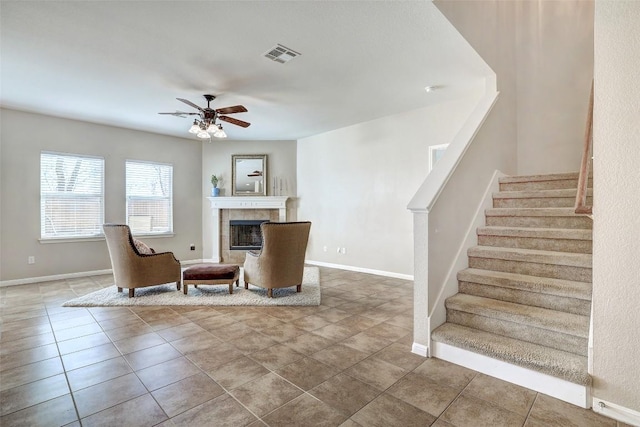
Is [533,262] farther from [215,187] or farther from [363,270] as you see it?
[215,187]

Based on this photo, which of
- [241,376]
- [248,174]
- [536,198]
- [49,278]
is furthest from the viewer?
[248,174]

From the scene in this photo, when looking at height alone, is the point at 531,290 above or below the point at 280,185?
below

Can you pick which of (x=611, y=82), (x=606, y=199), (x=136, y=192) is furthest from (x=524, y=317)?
(x=136, y=192)

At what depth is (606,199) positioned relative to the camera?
5.87 feet

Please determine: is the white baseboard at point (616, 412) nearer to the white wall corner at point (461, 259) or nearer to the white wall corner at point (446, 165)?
the white wall corner at point (461, 259)

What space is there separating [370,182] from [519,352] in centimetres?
394

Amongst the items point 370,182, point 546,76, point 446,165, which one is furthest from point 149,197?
point 546,76

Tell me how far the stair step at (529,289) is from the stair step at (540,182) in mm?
1330

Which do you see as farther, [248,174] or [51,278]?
[248,174]

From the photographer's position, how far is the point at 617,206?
175 cm

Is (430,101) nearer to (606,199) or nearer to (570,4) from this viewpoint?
(570,4)

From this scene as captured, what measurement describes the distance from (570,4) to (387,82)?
2.85 m

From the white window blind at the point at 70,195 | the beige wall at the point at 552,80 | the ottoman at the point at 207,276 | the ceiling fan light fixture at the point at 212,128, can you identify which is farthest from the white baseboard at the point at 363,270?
the white window blind at the point at 70,195

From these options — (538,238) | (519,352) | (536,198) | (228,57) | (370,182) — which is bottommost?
(519,352)
